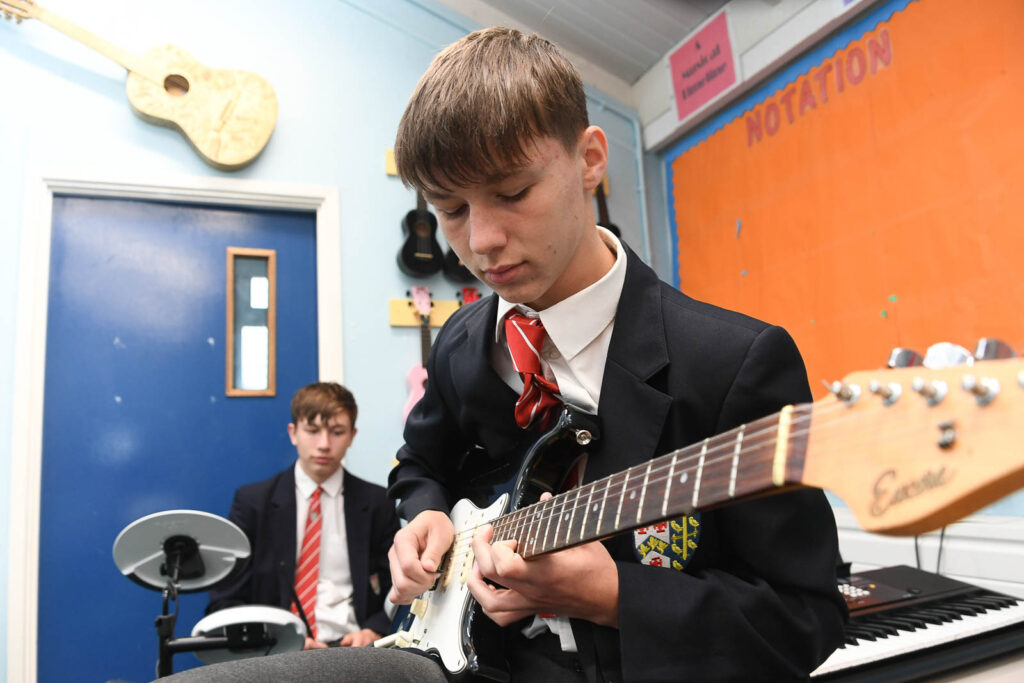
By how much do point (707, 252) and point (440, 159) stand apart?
215cm

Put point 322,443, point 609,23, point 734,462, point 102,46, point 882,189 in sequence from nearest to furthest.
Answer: point 734,462, point 882,189, point 322,443, point 102,46, point 609,23

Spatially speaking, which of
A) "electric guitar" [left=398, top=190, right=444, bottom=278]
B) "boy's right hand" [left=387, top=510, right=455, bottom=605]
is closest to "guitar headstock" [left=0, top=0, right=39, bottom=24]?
"electric guitar" [left=398, top=190, right=444, bottom=278]

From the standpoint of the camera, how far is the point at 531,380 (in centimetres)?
90

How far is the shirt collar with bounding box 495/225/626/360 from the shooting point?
896 mm

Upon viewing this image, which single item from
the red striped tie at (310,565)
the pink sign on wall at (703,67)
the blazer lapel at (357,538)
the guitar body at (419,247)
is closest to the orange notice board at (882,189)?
the pink sign on wall at (703,67)

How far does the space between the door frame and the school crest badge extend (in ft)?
6.30

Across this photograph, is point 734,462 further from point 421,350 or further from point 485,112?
point 421,350

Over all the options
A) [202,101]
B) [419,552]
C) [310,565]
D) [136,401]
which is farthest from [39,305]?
[419,552]

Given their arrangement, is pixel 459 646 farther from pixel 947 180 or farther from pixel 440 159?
pixel 947 180

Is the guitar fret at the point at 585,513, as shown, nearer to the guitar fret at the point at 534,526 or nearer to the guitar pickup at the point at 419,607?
the guitar fret at the point at 534,526

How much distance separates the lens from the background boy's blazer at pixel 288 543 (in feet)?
6.79

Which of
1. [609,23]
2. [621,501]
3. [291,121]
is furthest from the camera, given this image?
[609,23]

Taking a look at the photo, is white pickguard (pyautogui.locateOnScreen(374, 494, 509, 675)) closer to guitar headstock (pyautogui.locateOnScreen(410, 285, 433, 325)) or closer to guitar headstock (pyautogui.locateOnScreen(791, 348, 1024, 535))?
guitar headstock (pyautogui.locateOnScreen(791, 348, 1024, 535))

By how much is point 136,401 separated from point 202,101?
1.08 m
